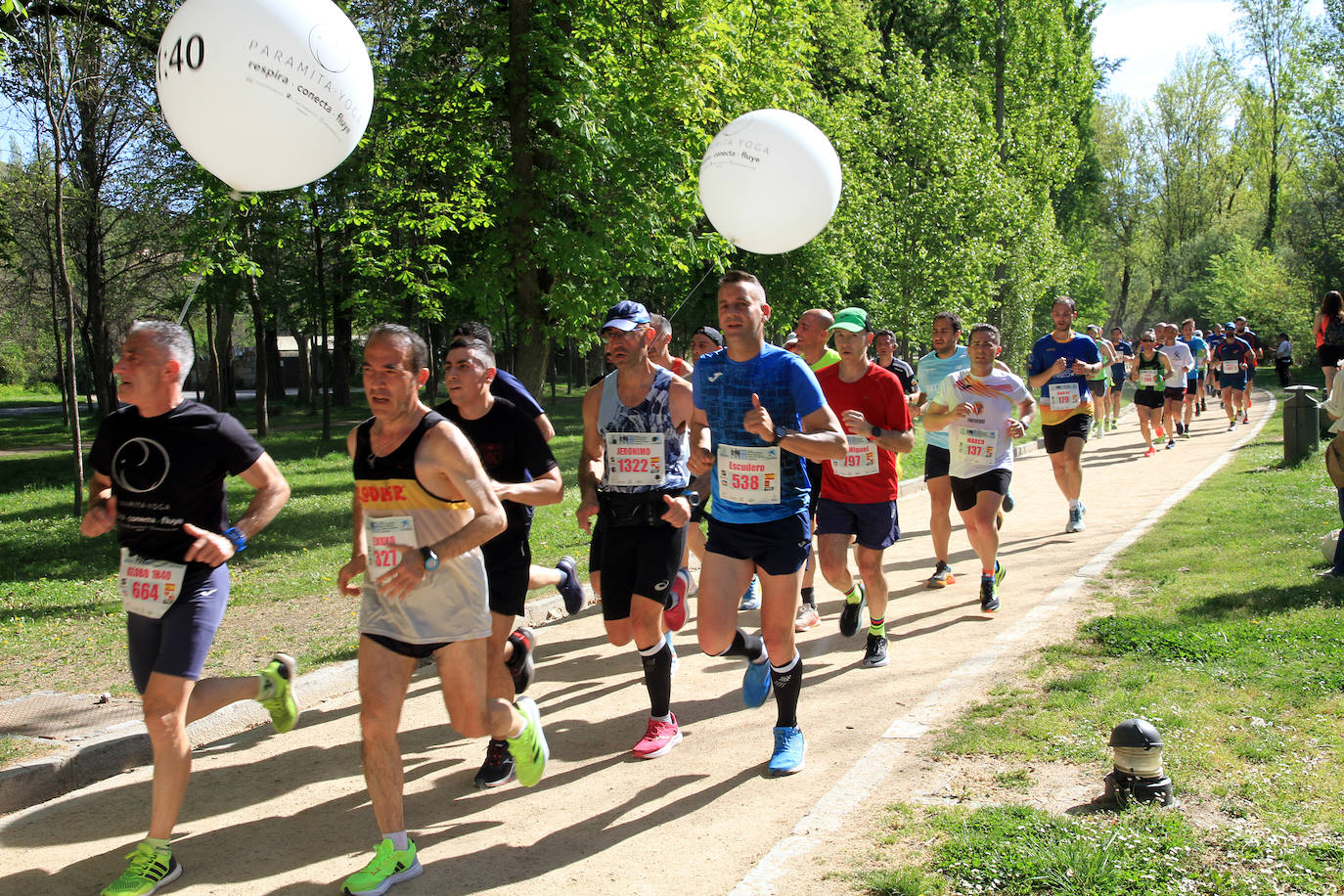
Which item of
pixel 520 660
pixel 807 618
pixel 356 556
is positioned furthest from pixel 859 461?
pixel 356 556

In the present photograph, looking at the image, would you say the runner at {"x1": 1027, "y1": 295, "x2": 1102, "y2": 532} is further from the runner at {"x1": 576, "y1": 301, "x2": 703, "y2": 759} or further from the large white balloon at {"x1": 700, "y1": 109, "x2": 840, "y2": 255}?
the runner at {"x1": 576, "y1": 301, "x2": 703, "y2": 759}

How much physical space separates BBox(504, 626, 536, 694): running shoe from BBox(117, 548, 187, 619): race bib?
1803 mm

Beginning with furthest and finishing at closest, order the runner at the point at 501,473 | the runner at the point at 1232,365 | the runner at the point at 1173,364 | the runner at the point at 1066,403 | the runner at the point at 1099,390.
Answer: the runner at the point at 1232,365 < the runner at the point at 1099,390 < the runner at the point at 1173,364 < the runner at the point at 1066,403 < the runner at the point at 501,473

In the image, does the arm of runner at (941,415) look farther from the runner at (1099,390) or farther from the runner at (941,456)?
the runner at (1099,390)

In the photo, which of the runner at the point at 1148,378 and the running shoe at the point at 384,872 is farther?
the runner at the point at 1148,378

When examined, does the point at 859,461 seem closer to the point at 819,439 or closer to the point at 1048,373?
the point at 819,439

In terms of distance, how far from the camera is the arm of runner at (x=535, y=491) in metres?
4.82

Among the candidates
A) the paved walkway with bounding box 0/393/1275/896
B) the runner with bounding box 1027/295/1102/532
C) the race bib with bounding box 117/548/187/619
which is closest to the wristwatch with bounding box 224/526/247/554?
the race bib with bounding box 117/548/187/619

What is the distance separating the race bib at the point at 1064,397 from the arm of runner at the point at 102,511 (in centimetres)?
920

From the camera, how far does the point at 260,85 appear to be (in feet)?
17.2

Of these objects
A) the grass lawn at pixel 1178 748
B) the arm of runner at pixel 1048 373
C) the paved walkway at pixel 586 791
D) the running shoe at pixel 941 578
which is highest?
the arm of runner at pixel 1048 373

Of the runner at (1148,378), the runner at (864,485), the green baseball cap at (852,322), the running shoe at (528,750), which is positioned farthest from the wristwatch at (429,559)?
the runner at (1148,378)

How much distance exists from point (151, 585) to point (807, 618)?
4798 mm

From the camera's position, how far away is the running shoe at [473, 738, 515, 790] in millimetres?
5039
